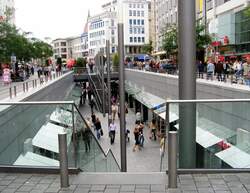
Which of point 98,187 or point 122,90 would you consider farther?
point 122,90

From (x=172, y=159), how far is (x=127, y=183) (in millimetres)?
788

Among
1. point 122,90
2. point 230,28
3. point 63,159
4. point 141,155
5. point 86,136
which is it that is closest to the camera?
point 63,159

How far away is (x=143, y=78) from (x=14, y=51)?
563 inches

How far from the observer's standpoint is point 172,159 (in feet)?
18.5

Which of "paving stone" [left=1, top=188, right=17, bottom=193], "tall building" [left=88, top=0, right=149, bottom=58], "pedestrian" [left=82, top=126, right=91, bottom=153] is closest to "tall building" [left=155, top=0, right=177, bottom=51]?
"tall building" [left=88, top=0, right=149, bottom=58]

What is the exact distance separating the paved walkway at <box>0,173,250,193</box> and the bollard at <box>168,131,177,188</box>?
12cm

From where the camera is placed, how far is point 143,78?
4531 centimetres

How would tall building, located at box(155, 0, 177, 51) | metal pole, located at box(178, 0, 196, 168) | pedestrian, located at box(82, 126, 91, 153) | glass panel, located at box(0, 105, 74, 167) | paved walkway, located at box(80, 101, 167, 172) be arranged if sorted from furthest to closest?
1. tall building, located at box(155, 0, 177, 51)
2. paved walkway, located at box(80, 101, 167, 172)
3. pedestrian, located at box(82, 126, 91, 153)
4. glass panel, located at box(0, 105, 74, 167)
5. metal pole, located at box(178, 0, 196, 168)

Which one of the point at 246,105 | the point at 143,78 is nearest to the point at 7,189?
the point at 246,105

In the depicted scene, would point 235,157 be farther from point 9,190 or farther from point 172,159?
point 9,190

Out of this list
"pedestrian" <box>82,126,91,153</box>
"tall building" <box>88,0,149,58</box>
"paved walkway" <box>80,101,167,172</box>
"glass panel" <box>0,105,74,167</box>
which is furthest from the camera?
"tall building" <box>88,0,149,58</box>

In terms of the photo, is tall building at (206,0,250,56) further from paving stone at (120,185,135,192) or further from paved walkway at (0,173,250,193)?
paving stone at (120,185,135,192)

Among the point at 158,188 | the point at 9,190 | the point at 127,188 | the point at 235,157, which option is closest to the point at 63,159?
the point at 9,190

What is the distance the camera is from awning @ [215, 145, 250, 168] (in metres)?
6.30
